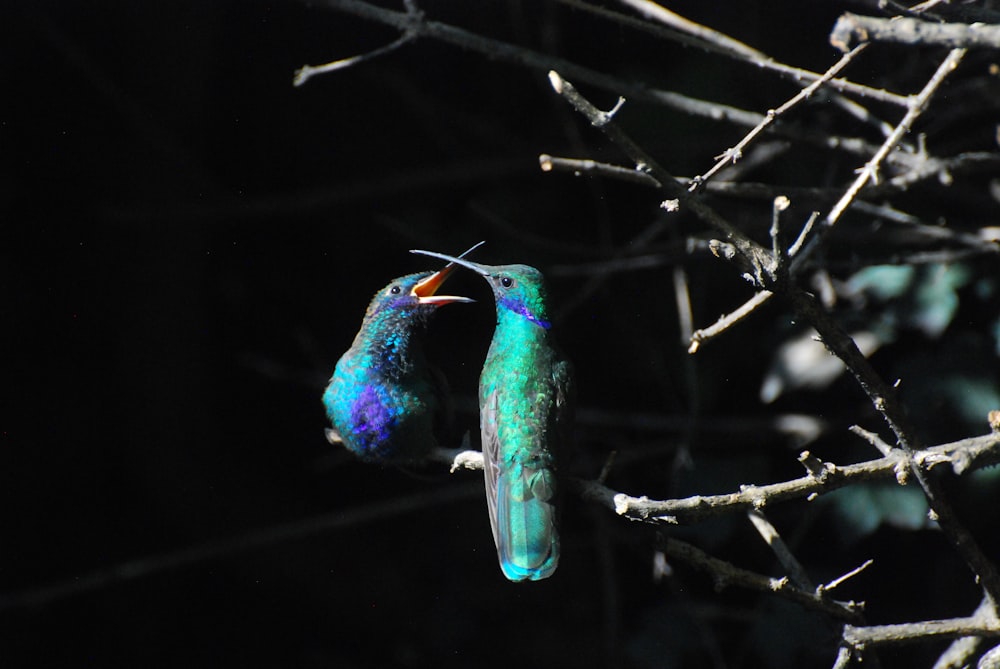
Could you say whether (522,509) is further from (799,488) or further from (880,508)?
(880,508)

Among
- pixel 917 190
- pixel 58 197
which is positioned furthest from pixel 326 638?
pixel 917 190

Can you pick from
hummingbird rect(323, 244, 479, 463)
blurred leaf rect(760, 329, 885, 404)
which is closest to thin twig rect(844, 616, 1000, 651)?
blurred leaf rect(760, 329, 885, 404)

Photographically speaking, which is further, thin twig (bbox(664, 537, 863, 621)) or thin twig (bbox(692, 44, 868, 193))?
thin twig (bbox(664, 537, 863, 621))

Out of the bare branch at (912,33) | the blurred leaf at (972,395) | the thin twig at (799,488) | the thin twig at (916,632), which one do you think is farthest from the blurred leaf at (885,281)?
the bare branch at (912,33)

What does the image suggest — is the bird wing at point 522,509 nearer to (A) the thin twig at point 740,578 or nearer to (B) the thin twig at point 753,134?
(A) the thin twig at point 740,578

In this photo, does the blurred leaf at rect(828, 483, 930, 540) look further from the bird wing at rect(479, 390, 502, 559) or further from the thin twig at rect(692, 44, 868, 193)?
the thin twig at rect(692, 44, 868, 193)

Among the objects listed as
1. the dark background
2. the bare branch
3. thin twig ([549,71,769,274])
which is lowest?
the dark background
